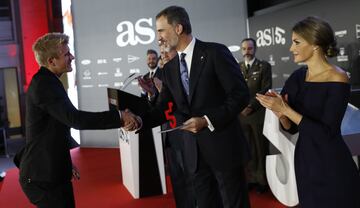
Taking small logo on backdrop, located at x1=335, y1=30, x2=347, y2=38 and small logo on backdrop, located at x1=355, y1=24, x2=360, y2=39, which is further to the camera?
small logo on backdrop, located at x1=335, y1=30, x2=347, y2=38

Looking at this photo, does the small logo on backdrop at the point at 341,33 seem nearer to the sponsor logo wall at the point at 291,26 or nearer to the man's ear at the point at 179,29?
the sponsor logo wall at the point at 291,26

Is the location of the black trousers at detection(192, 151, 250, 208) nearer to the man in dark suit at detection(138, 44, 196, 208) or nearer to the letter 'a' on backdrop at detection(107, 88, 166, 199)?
the man in dark suit at detection(138, 44, 196, 208)

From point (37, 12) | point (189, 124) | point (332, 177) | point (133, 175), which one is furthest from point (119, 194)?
point (37, 12)

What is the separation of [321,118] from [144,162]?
2790mm

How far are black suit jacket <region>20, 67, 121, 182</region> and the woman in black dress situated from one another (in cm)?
103

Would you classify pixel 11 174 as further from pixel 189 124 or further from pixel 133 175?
pixel 189 124

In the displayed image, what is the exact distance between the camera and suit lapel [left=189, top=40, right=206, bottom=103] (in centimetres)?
239

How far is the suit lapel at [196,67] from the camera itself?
239 cm

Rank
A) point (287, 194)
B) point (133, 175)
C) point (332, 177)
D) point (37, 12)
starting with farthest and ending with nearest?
1. point (37, 12)
2. point (133, 175)
3. point (287, 194)
4. point (332, 177)

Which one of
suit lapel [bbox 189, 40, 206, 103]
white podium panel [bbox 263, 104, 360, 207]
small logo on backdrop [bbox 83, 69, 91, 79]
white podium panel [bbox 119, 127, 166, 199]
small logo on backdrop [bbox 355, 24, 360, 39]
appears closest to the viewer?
suit lapel [bbox 189, 40, 206, 103]

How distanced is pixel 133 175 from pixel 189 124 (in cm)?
252

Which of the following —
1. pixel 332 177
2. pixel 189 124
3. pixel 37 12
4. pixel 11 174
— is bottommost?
pixel 11 174

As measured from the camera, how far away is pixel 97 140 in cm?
834

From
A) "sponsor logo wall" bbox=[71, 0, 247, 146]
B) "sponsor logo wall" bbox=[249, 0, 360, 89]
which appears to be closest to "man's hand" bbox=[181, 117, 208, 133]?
"sponsor logo wall" bbox=[249, 0, 360, 89]
